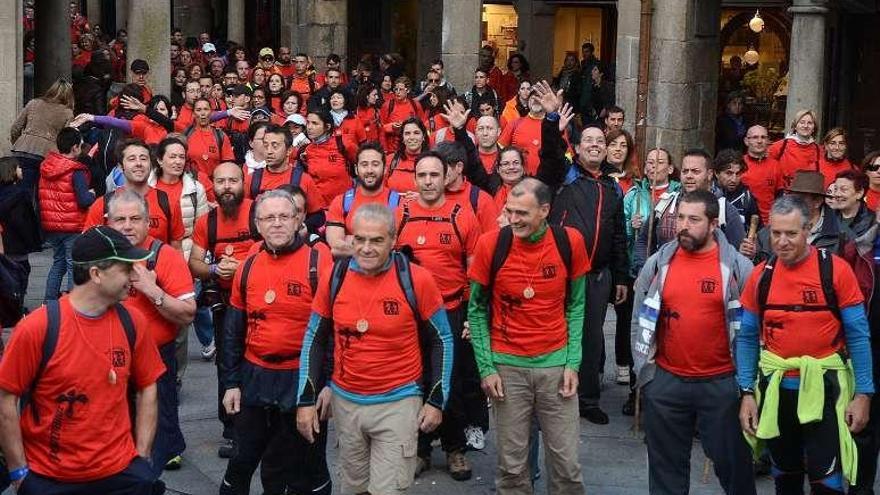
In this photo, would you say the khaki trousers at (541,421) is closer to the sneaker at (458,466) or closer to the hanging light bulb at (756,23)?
the sneaker at (458,466)

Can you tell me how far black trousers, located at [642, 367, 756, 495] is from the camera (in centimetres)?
738

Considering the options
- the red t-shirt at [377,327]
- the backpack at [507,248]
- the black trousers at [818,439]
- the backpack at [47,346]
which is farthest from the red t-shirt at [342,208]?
the backpack at [47,346]

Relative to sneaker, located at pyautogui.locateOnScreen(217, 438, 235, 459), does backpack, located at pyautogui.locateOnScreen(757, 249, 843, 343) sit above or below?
above

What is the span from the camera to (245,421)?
7602mm

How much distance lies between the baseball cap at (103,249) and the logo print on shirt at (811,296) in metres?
3.18

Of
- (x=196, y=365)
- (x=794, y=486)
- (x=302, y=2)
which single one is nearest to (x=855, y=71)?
(x=302, y=2)

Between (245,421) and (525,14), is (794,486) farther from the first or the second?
(525,14)

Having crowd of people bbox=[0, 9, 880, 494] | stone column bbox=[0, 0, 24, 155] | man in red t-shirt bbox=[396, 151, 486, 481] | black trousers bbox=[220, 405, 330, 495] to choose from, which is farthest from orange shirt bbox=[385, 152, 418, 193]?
stone column bbox=[0, 0, 24, 155]

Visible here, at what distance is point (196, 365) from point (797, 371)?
5.76 metres

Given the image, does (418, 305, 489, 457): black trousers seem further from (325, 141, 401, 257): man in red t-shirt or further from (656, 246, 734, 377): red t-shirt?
(656, 246, 734, 377): red t-shirt

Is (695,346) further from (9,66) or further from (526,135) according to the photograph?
(9,66)

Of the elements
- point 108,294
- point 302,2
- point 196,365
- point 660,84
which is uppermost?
point 302,2

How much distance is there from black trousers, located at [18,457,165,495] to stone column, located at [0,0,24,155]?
1187 cm

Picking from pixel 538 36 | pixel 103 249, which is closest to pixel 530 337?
pixel 103 249
